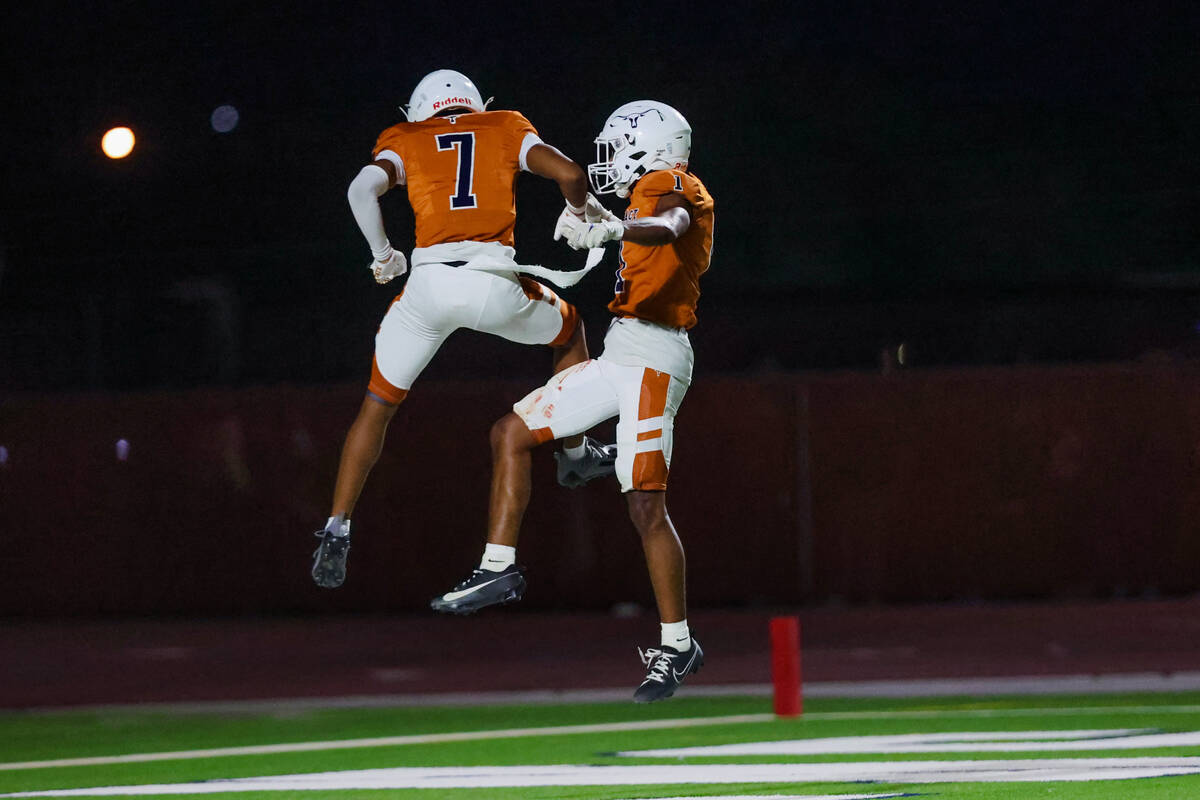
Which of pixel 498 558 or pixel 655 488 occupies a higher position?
pixel 655 488

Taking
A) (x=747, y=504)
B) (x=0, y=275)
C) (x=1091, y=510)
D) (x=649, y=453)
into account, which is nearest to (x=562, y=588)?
(x=747, y=504)

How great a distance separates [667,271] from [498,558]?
1157 mm

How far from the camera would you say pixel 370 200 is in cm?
655

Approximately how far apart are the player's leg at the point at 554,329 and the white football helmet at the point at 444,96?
0.63 metres

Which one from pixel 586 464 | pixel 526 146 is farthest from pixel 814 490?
pixel 526 146

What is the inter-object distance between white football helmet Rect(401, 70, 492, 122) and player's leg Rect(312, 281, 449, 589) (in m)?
0.58

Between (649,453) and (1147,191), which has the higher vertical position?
(1147,191)

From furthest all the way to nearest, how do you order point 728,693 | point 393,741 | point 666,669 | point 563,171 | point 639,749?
point 728,693
point 393,741
point 639,749
point 666,669
point 563,171

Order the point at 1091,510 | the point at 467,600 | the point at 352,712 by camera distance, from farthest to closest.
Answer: the point at 1091,510
the point at 352,712
the point at 467,600

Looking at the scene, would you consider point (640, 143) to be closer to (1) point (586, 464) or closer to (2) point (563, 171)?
(2) point (563, 171)

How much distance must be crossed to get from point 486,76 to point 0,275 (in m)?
5.02

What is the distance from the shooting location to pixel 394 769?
29.1 ft

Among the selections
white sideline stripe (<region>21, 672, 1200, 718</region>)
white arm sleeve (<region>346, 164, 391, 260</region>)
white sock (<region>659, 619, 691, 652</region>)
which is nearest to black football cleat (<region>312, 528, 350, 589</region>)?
white arm sleeve (<region>346, 164, 391, 260</region>)

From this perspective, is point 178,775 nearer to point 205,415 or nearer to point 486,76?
point 205,415
